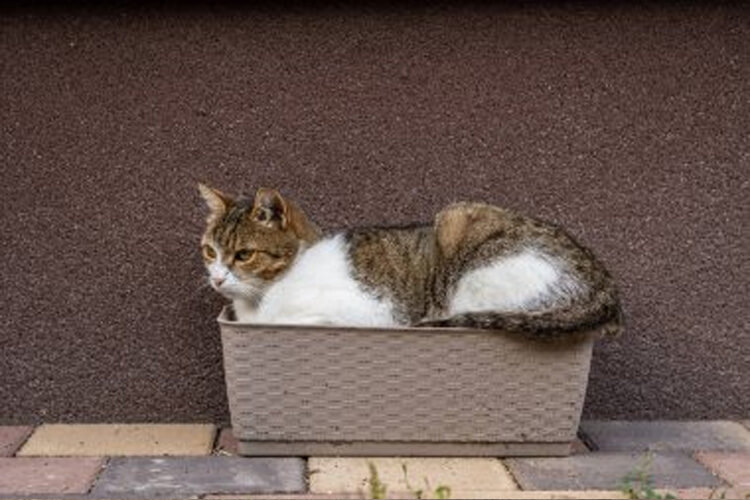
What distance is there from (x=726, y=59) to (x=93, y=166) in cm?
176

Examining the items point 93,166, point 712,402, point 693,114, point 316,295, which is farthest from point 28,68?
point 712,402

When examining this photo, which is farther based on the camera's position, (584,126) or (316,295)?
(584,126)

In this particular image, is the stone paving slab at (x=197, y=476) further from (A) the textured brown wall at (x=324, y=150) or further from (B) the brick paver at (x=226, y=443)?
(A) the textured brown wall at (x=324, y=150)

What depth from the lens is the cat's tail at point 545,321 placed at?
112 inches

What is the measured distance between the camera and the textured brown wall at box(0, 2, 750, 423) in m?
3.26

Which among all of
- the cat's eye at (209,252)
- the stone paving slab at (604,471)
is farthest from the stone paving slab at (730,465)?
the cat's eye at (209,252)

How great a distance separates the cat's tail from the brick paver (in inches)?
23.4

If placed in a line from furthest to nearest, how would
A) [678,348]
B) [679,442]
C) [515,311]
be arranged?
[678,348] → [679,442] → [515,311]

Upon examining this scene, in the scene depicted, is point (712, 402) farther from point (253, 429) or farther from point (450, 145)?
point (253, 429)

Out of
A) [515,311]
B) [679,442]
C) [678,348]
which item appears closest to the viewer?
[515,311]

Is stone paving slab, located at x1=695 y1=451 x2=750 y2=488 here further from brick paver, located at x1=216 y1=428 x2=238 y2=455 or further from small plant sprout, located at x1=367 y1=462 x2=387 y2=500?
brick paver, located at x1=216 y1=428 x2=238 y2=455

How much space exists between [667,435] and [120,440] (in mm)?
1454

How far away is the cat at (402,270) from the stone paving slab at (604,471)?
0.32 m

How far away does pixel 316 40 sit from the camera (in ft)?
10.7
